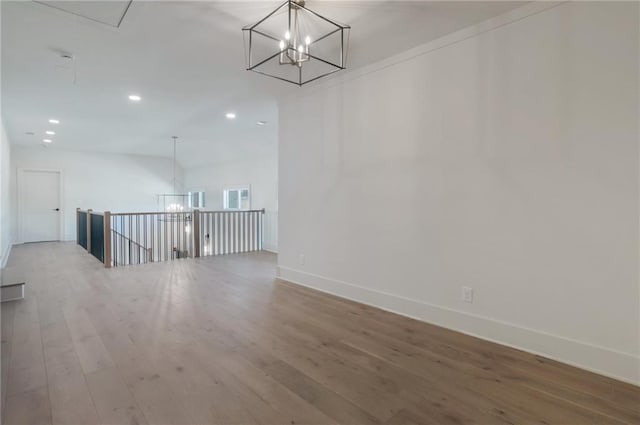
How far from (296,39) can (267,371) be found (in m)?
2.48

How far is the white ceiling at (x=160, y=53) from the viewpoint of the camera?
240 cm

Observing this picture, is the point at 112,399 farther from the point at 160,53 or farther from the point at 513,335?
the point at 160,53

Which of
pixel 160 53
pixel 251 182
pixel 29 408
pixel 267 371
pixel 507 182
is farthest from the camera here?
pixel 251 182

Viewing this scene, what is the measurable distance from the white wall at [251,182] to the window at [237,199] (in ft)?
0.52

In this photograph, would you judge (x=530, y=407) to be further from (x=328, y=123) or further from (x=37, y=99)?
(x=37, y=99)

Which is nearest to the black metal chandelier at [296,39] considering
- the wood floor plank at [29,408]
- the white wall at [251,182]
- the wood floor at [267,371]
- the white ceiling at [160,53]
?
the white ceiling at [160,53]

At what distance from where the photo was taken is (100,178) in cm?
906

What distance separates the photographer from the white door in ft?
26.7

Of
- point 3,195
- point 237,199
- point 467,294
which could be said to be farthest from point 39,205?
point 467,294

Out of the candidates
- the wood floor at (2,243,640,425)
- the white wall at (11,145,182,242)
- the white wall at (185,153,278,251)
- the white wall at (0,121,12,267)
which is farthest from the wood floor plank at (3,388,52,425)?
the white wall at (11,145,182,242)

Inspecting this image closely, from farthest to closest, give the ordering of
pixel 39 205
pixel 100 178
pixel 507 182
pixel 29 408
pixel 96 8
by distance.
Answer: pixel 100 178 → pixel 39 205 → pixel 507 182 → pixel 96 8 → pixel 29 408

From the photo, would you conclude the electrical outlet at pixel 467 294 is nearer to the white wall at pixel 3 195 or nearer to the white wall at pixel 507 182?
the white wall at pixel 507 182

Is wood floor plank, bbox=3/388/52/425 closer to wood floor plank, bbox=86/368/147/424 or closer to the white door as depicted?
wood floor plank, bbox=86/368/147/424

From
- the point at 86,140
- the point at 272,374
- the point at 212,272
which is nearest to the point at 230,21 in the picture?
the point at 272,374
